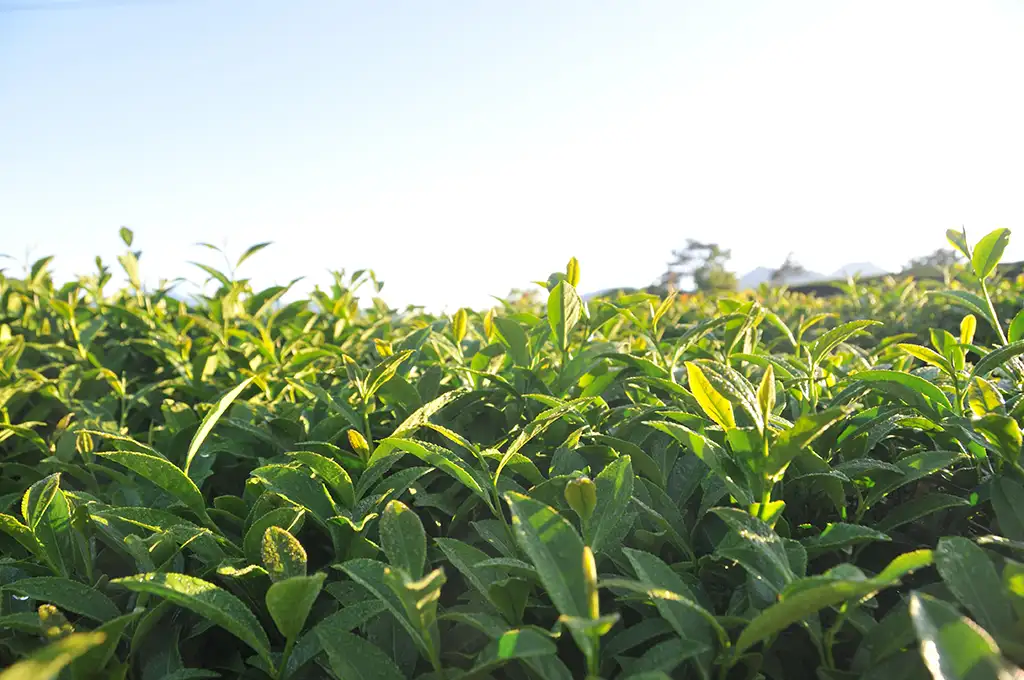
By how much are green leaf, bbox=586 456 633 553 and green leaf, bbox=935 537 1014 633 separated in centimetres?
37

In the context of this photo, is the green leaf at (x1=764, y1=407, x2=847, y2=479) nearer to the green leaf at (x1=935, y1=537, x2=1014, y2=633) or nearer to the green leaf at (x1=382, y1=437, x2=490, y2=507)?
the green leaf at (x1=935, y1=537, x2=1014, y2=633)

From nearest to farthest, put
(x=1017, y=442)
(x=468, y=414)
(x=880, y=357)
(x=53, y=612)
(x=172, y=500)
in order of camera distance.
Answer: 1. (x=53, y=612)
2. (x=1017, y=442)
3. (x=172, y=500)
4. (x=468, y=414)
5. (x=880, y=357)

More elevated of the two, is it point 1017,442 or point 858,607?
point 1017,442

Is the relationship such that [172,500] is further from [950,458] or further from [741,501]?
[950,458]

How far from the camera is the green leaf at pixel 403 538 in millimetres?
850

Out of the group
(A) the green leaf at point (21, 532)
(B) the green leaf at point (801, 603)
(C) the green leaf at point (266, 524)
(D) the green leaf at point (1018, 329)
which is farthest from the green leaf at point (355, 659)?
(D) the green leaf at point (1018, 329)

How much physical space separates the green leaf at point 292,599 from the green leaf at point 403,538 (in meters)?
0.10

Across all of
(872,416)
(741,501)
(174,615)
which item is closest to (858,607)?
(741,501)

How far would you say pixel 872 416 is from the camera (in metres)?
1.15

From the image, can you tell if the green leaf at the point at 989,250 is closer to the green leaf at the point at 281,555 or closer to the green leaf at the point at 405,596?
the green leaf at the point at 405,596

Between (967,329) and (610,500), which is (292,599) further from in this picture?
(967,329)

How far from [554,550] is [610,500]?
196 mm

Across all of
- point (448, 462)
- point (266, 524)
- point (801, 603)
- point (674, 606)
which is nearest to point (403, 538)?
point (448, 462)

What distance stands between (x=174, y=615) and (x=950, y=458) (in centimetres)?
117
